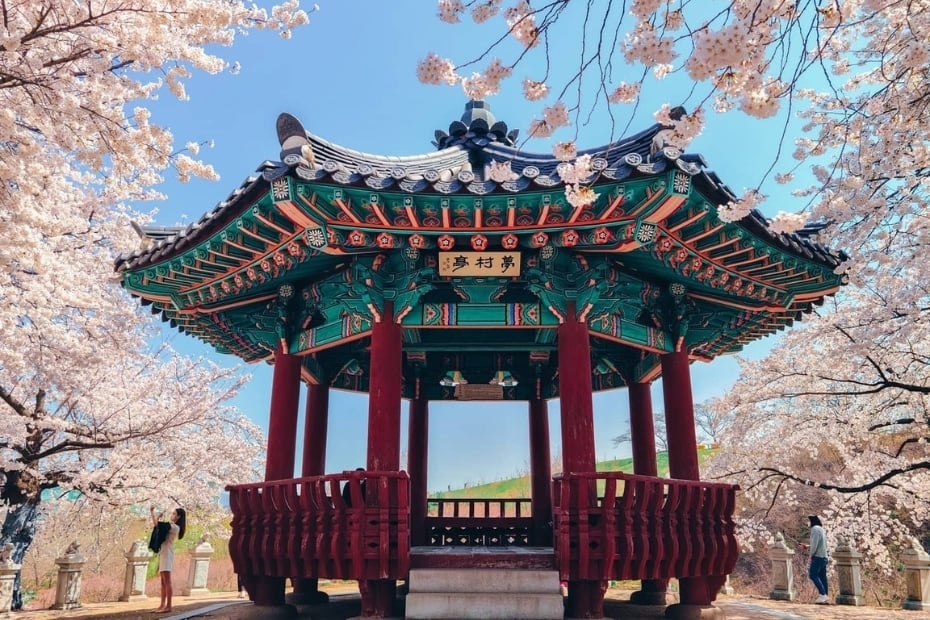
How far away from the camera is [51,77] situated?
5523 mm

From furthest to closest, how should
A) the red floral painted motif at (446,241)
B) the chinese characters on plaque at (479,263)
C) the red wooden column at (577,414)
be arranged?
the chinese characters on plaque at (479,263)
the red floral painted motif at (446,241)
the red wooden column at (577,414)

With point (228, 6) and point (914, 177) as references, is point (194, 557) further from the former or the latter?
point (914, 177)

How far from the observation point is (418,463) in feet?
42.5

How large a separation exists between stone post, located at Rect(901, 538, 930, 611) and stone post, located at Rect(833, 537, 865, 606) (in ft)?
2.79

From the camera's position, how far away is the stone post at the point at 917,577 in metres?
12.9

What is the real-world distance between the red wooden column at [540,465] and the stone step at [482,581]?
5.81 m

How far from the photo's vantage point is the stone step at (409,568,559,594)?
Result: 6.85m

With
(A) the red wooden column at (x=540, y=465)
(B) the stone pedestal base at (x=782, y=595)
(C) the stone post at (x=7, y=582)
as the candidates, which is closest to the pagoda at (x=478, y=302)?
(A) the red wooden column at (x=540, y=465)

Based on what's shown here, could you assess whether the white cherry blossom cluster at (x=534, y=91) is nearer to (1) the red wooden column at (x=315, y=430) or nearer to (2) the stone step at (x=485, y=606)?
(2) the stone step at (x=485, y=606)

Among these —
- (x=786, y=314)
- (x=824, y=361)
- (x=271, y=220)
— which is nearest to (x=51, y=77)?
(x=271, y=220)

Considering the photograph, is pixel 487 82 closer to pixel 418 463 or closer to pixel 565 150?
pixel 565 150

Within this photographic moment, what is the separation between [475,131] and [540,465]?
7121mm

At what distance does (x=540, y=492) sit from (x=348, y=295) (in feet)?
22.1

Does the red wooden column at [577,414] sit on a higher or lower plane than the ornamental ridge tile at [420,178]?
lower
